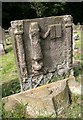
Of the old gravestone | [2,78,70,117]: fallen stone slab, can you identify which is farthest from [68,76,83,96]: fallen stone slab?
the old gravestone

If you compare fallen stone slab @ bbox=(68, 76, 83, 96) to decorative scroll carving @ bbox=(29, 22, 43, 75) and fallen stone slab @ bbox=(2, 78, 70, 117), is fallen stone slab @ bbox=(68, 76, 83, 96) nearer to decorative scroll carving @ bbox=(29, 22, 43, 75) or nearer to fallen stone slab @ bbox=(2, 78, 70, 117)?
fallen stone slab @ bbox=(2, 78, 70, 117)

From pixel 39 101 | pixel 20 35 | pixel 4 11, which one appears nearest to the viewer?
pixel 39 101

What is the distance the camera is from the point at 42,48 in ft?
18.8

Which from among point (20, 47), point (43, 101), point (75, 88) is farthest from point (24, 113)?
point (20, 47)

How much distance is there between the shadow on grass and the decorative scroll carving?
0.55m

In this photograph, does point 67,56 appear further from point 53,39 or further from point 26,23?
point 26,23

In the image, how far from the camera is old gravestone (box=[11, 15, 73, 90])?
5.44 metres

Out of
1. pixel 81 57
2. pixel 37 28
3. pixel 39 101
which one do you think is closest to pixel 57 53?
pixel 37 28

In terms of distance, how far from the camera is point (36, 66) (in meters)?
5.64

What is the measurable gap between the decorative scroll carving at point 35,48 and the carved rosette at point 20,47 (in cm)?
20

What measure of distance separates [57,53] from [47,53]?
25 centimetres

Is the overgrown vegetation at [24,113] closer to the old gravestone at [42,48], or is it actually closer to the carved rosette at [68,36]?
the old gravestone at [42,48]

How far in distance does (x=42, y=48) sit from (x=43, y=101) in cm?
138

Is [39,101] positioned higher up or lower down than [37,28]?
lower down
